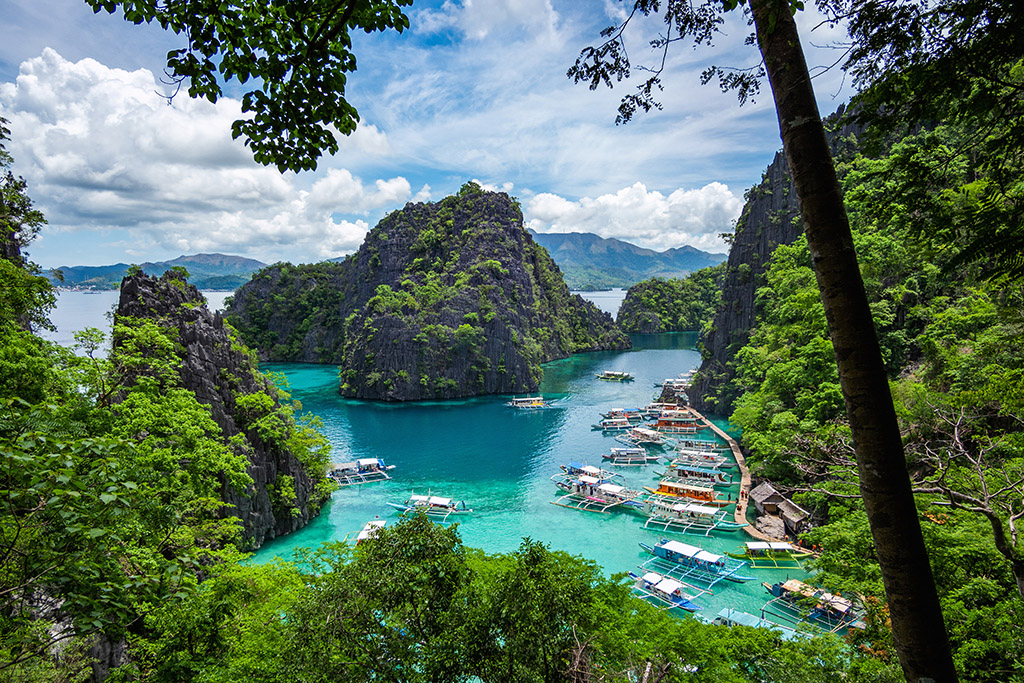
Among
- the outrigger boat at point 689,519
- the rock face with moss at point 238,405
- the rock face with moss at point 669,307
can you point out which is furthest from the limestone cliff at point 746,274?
the rock face with moss at point 669,307

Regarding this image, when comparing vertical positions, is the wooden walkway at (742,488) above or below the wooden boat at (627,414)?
below

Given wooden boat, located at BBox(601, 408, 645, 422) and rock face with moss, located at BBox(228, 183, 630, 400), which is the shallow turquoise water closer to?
wooden boat, located at BBox(601, 408, 645, 422)

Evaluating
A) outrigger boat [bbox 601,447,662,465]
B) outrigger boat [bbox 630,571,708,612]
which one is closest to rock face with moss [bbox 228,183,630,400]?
outrigger boat [bbox 601,447,662,465]

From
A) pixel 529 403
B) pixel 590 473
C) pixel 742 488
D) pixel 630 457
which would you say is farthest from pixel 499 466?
pixel 529 403

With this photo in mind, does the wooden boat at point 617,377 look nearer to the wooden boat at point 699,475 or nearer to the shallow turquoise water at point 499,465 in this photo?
the shallow turquoise water at point 499,465

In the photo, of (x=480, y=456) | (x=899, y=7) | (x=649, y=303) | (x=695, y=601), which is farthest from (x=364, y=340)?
(x=649, y=303)

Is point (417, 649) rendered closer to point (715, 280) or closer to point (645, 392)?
point (645, 392)
